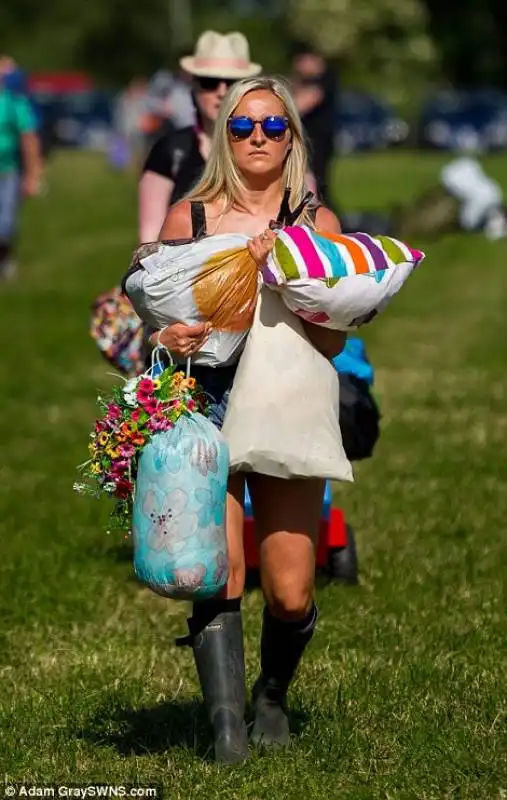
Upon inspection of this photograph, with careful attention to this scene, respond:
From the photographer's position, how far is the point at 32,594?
25.2 ft

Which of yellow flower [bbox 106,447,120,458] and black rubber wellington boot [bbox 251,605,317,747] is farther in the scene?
black rubber wellington boot [bbox 251,605,317,747]

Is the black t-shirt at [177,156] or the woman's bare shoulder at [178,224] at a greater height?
the black t-shirt at [177,156]

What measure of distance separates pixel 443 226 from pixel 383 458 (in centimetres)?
1395

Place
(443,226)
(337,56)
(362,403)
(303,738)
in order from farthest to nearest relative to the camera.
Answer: (337,56) < (443,226) < (362,403) < (303,738)

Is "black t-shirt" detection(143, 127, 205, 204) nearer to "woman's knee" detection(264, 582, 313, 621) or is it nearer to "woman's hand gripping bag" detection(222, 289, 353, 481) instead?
"woman's hand gripping bag" detection(222, 289, 353, 481)

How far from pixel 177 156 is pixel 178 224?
242cm

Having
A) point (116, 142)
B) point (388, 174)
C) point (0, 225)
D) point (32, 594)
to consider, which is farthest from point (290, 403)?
point (116, 142)

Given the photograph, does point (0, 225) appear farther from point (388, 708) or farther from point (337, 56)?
point (337, 56)

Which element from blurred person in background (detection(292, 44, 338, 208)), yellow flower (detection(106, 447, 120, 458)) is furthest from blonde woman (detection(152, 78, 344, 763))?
blurred person in background (detection(292, 44, 338, 208))

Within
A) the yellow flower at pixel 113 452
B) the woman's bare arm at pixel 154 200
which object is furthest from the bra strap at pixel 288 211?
the woman's bare arm at pixel 154 200

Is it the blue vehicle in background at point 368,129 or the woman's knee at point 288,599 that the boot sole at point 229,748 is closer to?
the woman's knee at point 288,599

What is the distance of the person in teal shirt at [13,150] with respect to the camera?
19.7 metres

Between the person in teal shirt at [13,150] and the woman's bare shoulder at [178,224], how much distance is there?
14327mm

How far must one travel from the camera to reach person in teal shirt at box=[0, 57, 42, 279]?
777 inches
